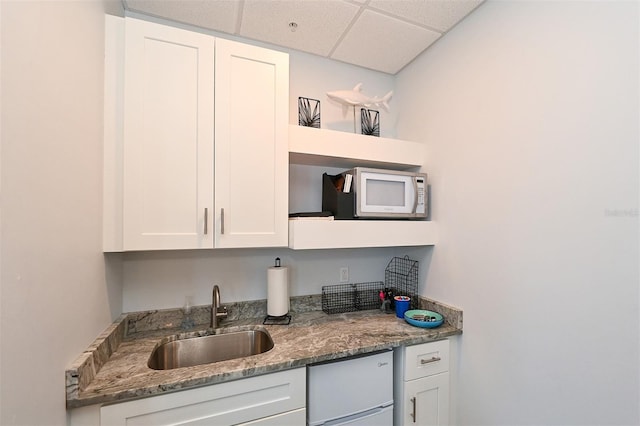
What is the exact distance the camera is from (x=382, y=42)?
1.71m

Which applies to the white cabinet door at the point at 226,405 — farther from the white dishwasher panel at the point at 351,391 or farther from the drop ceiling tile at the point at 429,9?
the drop ceiling tile at the point at 429,9

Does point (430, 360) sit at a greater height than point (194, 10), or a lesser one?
lesser

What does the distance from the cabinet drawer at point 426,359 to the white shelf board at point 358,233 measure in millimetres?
561

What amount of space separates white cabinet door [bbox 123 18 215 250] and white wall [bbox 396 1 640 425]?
4.45ft

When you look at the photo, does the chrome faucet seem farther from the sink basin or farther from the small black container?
the small black container

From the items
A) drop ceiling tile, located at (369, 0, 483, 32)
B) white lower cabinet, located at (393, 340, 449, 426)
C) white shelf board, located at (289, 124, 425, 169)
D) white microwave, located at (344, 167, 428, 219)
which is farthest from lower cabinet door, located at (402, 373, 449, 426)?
drop ceiling tile, located at (369, 0, 483, 32)

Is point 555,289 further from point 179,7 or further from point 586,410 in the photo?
point 179,7

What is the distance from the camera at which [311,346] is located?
1.28 meters

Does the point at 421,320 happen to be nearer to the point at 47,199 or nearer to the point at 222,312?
the point at 222,312

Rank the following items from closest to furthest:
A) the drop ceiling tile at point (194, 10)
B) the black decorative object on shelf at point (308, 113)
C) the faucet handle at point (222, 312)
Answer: the drop ceiling tile at point (194, 10)
the faucet handle at point (222, 312)
the black decorative object on shelf at point (308, 113)

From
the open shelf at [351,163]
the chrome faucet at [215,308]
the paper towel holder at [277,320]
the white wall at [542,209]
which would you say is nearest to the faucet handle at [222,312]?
the chrome faucet at [215,308]

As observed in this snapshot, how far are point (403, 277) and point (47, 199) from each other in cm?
190

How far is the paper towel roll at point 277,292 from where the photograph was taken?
1593 millimetres

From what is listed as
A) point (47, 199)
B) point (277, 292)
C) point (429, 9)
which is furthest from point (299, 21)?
point (277, 292)
